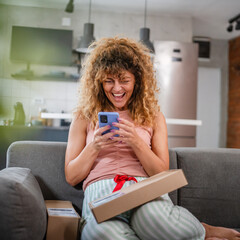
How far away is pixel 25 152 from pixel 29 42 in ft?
11.7

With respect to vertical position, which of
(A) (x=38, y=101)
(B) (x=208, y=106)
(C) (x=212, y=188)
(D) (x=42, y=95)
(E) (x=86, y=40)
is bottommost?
(C) (x=212, y=188)

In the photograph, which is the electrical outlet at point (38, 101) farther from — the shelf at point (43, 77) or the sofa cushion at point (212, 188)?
the sofa cushion at point (212, 188)

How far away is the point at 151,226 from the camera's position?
102cm

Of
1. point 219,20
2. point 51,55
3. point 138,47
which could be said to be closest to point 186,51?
point 219,20

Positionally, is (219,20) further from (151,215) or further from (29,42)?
(151,215)

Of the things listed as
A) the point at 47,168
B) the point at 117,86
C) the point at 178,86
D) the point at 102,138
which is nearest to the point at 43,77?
the point at 178,86

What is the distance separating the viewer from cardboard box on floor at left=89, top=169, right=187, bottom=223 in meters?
A: 1.02

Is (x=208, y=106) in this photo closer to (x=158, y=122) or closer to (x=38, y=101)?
(x=38, y=101)

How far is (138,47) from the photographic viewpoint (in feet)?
4.93

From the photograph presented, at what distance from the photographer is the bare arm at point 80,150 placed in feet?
4.24

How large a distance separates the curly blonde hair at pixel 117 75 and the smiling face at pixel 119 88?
2 cm

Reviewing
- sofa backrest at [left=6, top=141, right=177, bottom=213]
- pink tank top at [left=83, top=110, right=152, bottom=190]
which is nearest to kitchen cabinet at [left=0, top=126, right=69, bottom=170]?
sofa backrest at [left=6, top=141, right=177, bottom=213]

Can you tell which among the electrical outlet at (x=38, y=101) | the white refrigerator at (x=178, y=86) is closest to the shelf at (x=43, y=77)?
the electrical outlet at (x=38, y=101)

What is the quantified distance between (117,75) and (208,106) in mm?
5494
